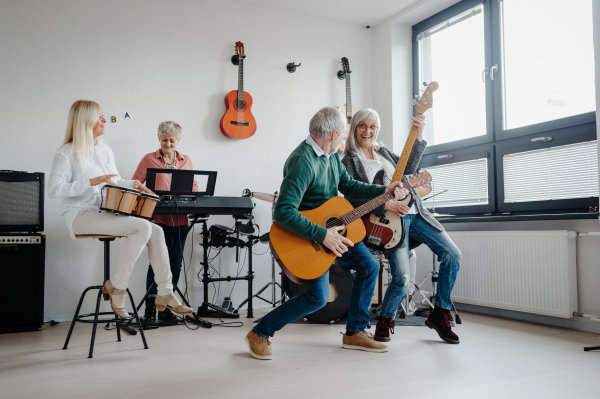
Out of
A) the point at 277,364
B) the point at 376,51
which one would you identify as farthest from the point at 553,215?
the point at 376,51

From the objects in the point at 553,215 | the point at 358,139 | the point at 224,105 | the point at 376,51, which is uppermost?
the point at 376,51

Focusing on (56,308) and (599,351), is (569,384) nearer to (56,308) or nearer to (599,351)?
(599,351)

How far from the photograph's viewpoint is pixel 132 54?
415cm

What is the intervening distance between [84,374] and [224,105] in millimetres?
2819

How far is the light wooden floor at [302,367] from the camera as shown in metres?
1.94

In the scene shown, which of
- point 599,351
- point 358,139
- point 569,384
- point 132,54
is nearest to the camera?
point 569,384

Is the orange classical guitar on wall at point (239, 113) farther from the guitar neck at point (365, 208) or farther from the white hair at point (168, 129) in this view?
the guitar neck at point (365, 208)

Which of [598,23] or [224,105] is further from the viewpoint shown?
[224,105]

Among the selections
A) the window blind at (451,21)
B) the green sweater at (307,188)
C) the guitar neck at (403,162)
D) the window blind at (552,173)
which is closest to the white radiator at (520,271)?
the window blind at (552,173)

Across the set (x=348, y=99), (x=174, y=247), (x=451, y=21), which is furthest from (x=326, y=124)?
(x=451, y=21)

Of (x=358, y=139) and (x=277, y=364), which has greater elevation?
(x=358, y=139)

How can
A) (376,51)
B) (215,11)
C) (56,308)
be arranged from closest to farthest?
(56,308)
(215,11)
(376,51)

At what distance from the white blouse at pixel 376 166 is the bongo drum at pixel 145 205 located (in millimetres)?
1207

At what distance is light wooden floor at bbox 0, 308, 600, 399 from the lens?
1.94m
